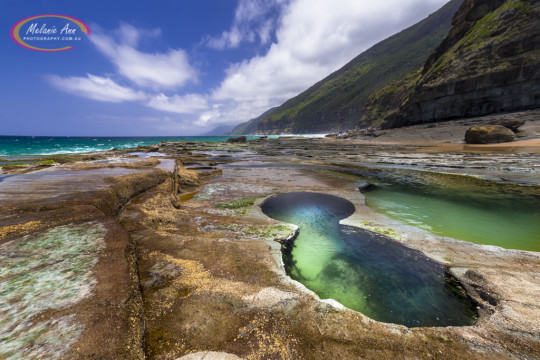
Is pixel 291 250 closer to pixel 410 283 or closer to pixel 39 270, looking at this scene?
pixel 410 283

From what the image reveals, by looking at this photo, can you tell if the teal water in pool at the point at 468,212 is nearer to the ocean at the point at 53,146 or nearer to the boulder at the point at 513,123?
the boulder at the point at 513,123

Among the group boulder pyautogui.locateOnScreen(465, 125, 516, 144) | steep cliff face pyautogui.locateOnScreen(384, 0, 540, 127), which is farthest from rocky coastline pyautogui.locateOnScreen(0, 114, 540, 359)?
steep cliff face pyautogui.locateOnScreen(384, 0, 540, 127)

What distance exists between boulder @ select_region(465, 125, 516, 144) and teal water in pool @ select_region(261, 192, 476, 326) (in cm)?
4310

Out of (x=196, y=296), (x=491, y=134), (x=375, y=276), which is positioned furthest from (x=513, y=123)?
(x=196, y=296)

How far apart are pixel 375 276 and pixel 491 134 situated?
45.3 metres

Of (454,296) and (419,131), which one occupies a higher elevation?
(419,131)

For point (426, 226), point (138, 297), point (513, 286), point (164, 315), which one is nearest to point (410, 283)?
point (513, 286)

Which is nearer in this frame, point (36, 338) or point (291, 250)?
point (36, 338)

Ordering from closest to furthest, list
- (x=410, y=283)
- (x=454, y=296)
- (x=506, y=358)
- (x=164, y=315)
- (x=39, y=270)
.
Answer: (x=506, y=358) < (x=164, y=315) < (x=39, y=270) < (x=454, y=296) < (x=410, y=283)

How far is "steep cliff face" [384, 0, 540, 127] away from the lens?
3838cm

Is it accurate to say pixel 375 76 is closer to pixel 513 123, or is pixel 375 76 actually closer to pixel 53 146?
pixel 513 123

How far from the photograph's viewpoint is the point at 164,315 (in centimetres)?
337

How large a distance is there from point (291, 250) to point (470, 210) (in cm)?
907

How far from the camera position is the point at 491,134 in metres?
34.2
